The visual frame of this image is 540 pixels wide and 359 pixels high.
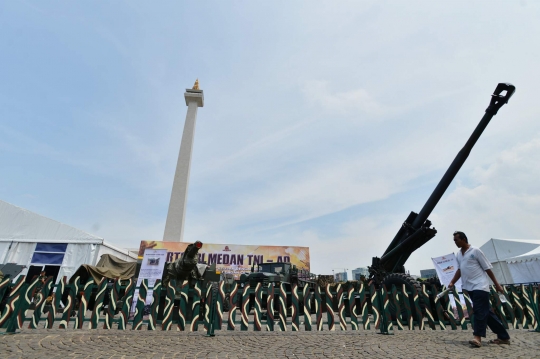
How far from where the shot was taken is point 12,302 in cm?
542

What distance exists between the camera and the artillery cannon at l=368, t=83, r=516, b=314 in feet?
27.6

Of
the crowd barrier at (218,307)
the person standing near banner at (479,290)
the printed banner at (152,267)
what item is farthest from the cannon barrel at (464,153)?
the printed banner at (152,267)

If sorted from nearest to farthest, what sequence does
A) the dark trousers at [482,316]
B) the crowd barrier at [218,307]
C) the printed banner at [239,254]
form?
1. the dark trousers at [482,316]
2. the crowd barrier at [218,307]
3. the printed banner at [239,254]

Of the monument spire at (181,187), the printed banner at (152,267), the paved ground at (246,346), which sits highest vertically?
the monument spire at (181,187)

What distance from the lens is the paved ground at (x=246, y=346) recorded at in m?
3.81

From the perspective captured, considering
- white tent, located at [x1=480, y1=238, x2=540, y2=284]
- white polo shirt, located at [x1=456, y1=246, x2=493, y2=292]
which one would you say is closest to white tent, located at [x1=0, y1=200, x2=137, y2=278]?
white polo shirt, located at [x1=456, y1=246, x2=493, y2=292]

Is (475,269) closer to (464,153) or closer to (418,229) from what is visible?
(418,229)

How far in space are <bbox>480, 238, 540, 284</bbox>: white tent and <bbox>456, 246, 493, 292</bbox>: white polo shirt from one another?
16.4m

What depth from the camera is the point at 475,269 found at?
4.33 metres

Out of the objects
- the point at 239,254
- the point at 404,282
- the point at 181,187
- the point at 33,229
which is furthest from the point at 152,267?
the point at 181,187

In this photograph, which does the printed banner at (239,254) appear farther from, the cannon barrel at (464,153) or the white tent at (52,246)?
the cannon barrel at (464,153)

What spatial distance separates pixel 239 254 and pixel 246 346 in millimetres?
20186

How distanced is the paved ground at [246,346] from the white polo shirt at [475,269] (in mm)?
818

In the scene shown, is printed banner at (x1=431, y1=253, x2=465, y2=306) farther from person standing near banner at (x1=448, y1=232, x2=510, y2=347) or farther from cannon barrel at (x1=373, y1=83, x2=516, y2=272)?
person standing near banner at (x1=448, y1=232, x2=510, y2=347)
